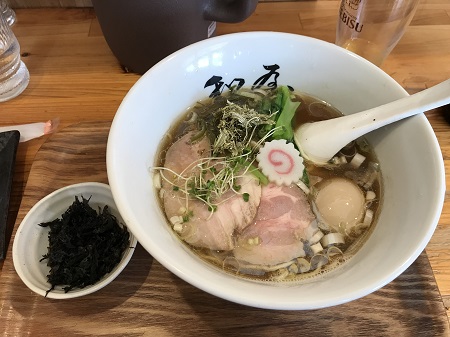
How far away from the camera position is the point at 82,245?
3.14 ft

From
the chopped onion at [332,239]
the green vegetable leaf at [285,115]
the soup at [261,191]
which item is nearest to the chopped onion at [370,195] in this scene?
the soup at [261,191]

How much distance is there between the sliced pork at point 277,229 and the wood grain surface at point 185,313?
0.12 metres

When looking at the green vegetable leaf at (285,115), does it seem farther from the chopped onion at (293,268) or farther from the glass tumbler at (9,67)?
the glass tumbler at (9,67)

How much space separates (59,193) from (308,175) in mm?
628

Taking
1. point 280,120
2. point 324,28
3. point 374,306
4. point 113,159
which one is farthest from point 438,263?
point 324,28

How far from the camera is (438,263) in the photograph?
104cm

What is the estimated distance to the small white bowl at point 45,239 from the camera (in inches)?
34.9

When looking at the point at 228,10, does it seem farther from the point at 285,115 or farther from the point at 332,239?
the point at 332,239

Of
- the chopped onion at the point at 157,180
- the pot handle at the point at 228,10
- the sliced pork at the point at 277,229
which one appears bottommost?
the sliced pork at the point at 277,229

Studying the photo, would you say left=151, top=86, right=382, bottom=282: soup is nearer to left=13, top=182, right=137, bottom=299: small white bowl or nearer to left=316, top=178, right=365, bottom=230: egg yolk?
left=316, top=178, right=365, bottom=230: egg yolk

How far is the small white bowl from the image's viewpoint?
888 millimetres

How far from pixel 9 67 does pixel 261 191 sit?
96 cm

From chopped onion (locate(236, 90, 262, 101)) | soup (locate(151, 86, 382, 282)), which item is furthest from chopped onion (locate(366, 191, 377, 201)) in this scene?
chopped onion (locate(236, 90, 262, 101))

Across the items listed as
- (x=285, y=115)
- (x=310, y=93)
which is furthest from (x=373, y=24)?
(x=285, y=115)
